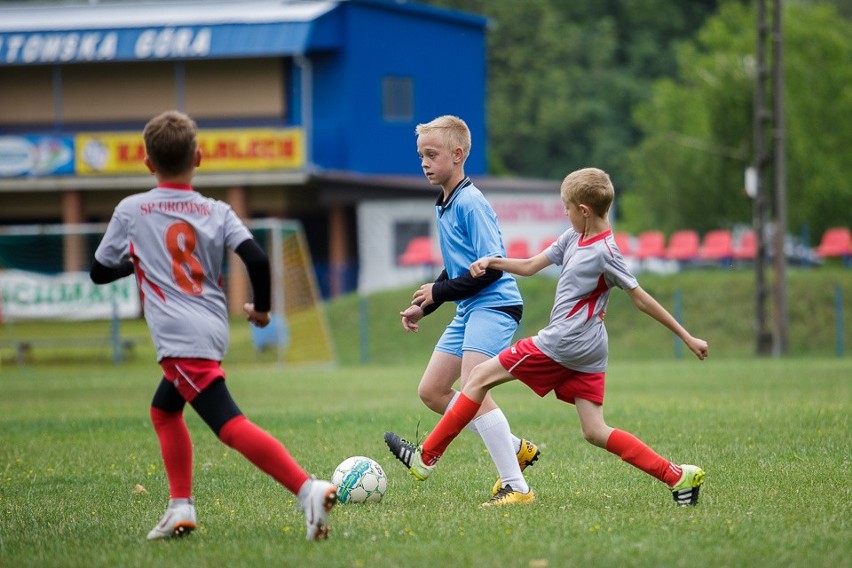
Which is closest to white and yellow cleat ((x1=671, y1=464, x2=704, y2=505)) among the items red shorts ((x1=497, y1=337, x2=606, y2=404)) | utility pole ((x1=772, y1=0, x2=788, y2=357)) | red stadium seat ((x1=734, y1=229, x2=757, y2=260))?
red shorts ((x1=497, y1=337, x2=606, y2=404))

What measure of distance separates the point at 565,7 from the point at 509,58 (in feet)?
21.0

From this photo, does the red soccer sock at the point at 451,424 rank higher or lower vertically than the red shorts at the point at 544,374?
lower

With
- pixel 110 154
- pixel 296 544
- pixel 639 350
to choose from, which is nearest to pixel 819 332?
pixel 639 350

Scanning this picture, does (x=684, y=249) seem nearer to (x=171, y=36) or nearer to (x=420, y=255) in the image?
(x=420, y=255)

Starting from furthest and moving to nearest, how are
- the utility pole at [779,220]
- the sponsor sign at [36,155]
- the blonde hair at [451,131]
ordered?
the sponsor sign at [36,155], the utility pole at [779,220], the blonde hair at [451,131]

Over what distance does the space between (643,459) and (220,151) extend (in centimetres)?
3054

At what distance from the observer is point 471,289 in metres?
7.15

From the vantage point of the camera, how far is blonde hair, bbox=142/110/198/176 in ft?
19.4

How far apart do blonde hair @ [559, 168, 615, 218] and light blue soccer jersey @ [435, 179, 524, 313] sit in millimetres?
547

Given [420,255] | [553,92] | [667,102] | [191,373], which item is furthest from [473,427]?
[553,92]

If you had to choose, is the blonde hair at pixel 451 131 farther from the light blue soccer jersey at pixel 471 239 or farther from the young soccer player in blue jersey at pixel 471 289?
the light blue soccer jersey at pixel 471 239

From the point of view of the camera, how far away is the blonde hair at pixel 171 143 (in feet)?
19.4

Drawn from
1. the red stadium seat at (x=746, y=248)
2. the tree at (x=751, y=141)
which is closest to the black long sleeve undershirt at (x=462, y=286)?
the red stadium seat at (x=746, y=248)

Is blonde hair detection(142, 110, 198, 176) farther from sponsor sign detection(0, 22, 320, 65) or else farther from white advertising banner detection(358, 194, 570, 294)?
white advertising banner detection(358, 194, 570, 294)
